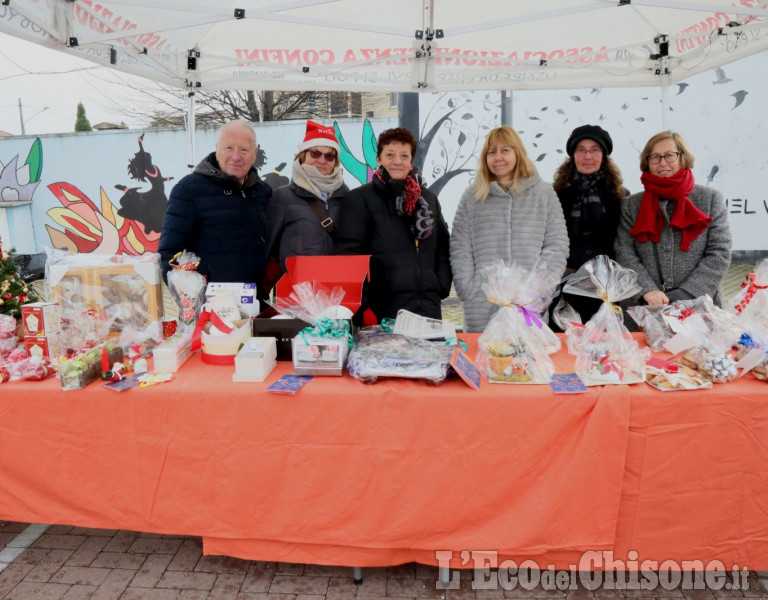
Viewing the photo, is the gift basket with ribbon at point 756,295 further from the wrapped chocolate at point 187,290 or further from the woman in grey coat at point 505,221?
the wrapped chocolate at point 187,290

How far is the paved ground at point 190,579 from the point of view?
1.89m

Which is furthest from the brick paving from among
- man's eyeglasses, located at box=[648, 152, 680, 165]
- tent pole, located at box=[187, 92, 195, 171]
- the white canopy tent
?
tent pole, located at box=[187, 92, 195, 171]

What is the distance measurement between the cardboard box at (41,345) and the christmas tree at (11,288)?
1.06 feet

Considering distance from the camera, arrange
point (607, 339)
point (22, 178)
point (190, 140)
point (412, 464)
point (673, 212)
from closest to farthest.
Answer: point (412, 464) → point (607, 339) → point (673, 212) → point (190, 140) → point (22, 178)

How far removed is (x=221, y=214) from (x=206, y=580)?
1.83 meters

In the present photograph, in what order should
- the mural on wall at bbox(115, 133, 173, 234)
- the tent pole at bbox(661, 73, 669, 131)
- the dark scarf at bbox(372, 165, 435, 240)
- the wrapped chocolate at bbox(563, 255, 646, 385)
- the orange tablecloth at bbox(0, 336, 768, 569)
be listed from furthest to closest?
the mural on wall at bbox(115, 133, 173, 234), the tent pole at bbox(661, 73, 669, 131), the dark scarf at bbox(372, 165, 435, 240), the wrapped chocolate at bbox(563, 255, 646, 385), the orange tablecloth at bbox(0, 336, 768, 569)

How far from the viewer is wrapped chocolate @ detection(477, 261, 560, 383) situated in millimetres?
1860

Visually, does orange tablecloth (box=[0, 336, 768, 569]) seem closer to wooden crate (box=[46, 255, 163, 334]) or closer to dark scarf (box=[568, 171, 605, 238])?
wooden crate (box=[46, 255, 163, 334])

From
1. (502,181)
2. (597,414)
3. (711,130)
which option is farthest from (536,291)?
(711,130)

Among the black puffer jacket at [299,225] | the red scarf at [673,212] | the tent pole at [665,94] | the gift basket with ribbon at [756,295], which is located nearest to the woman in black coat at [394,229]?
the black puffer jacket at [299,225]

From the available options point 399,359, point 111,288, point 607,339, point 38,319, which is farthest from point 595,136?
point 38,319

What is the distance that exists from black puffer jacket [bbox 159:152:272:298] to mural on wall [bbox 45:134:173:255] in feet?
22.6

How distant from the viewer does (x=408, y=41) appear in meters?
3.54

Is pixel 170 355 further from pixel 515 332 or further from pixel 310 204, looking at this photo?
pixel 515 332
